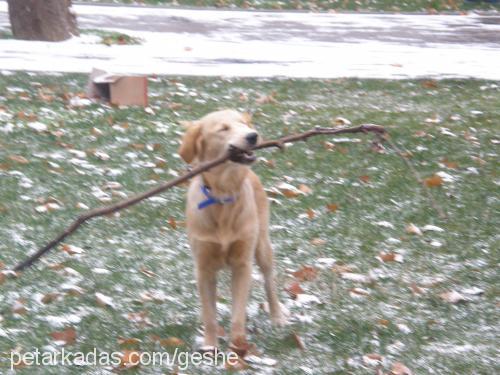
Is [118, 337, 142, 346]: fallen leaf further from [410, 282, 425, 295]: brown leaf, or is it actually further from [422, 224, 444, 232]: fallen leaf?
[422, 224, 444, 232]: fallen leaf

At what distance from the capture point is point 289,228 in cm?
767

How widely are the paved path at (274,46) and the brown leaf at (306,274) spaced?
6.48 meters

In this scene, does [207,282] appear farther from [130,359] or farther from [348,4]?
[348,4]

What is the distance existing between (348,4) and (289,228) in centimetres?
1510

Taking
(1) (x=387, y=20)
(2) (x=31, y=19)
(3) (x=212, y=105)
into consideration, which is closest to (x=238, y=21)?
(1) (x=387, y=20)

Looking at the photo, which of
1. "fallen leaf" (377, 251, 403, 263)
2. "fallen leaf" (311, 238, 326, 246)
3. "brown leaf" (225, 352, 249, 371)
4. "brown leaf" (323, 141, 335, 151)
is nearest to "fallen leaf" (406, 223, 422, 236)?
"fallen leaf" (377, 251, 403, 263)

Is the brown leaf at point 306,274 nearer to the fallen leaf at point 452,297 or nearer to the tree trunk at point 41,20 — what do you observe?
the fallen leaf at point 452,297

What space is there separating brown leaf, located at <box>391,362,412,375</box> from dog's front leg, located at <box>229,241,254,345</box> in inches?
31.5

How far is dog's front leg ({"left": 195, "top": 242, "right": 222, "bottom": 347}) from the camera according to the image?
5.32 metres

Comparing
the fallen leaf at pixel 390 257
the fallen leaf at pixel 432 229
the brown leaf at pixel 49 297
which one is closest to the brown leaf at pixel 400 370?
the fallen leaf at pixel 390 257

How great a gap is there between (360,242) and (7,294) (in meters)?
2.73

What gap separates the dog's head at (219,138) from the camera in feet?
16.6

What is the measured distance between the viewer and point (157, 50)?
48.8 feet

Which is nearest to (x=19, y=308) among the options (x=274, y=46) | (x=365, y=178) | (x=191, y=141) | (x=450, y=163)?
(x=191, y=141)
